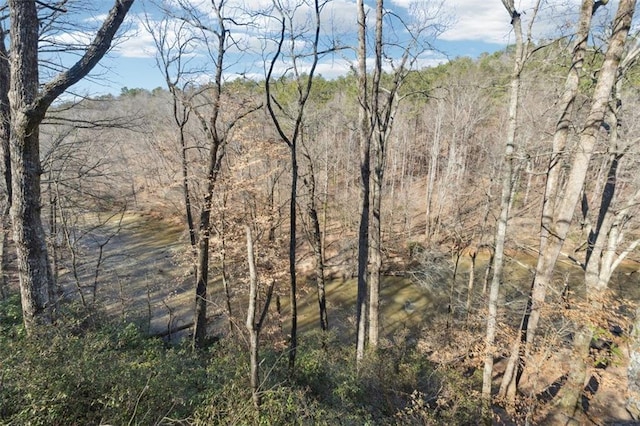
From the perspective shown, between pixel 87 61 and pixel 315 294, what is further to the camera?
pixel 315 294

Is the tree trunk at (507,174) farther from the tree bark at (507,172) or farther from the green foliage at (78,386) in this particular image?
the green foliage at (78,386)

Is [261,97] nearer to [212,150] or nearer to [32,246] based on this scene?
[212,150]

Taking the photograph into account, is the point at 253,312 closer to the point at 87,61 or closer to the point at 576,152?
the point at 87,61

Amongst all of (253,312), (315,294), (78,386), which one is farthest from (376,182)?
(315,294)

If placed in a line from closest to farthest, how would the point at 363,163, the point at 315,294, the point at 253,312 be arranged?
1. the point at 253,312
2. the point at 363,163
3. the point at 315,294

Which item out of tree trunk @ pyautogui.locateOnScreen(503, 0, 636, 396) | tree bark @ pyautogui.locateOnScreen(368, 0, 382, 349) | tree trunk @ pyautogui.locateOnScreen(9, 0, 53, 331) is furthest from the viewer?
tree bark @ pyautogui.locateOnScreen(368, 0, 382, 349)

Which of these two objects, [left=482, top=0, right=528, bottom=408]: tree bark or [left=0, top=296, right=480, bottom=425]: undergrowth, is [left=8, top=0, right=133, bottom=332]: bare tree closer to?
[left=0, top=296, right=480, bottom=425]: undergrowth

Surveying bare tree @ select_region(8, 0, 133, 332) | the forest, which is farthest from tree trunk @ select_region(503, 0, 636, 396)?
bare tree @ select_region(8, 0, 133, 332)

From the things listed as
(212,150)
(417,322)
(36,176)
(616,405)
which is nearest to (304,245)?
(417,322)

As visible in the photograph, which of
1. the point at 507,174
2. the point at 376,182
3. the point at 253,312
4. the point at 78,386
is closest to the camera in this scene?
the point at 78,386

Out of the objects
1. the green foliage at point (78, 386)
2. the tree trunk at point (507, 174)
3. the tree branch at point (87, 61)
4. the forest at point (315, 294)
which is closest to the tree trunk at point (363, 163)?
the forest at point (315, 294)

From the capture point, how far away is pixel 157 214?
26.7 meters

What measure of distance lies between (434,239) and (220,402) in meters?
17.6

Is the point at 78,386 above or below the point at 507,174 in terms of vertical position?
below
